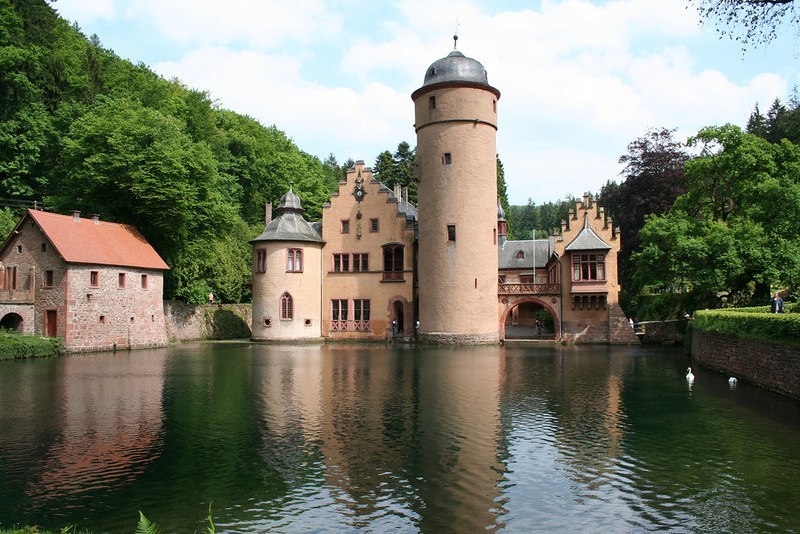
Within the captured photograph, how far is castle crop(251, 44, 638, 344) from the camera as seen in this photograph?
3819 centimetres

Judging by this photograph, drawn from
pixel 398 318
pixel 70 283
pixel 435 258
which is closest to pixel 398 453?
pixel 70 283

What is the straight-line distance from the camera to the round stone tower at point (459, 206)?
38.1 metres

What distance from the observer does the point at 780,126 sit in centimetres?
6550

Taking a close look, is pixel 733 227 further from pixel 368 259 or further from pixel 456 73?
pixel 368 259

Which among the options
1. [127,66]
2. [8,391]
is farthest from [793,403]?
[127,66]

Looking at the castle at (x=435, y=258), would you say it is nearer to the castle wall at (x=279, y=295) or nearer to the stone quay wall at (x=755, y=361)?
the castle wall at (x=279, y=295)

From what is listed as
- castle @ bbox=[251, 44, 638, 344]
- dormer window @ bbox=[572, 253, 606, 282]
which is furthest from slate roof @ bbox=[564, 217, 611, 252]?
dormer window @ bbox=[572, 253, 606, 282]

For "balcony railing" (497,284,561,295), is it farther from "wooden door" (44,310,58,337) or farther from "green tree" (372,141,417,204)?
"green tree" (372,141,417,204)

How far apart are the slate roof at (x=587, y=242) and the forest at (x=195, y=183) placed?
3324 mm

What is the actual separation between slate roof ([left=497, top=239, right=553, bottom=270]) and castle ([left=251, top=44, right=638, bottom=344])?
7.46 metres

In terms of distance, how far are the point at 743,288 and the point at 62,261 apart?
109 feet

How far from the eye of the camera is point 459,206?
125 ft

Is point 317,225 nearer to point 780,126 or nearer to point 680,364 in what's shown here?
point 680,364

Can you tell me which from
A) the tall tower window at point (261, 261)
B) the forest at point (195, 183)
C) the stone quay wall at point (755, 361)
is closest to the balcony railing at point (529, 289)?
the forest at point (195, 183)
